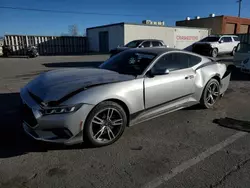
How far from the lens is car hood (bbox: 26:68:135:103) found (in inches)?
111

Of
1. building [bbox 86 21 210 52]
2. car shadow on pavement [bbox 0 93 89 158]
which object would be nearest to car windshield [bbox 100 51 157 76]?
car shadow on pavement [bbox 0 93 89 158]

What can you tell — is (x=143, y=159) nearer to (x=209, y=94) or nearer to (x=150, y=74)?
(x=150, y=74)

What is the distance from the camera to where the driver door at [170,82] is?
3.50 metres

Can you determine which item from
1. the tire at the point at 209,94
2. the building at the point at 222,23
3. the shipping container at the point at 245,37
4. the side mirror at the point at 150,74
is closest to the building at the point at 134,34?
the building at the point at 222,23

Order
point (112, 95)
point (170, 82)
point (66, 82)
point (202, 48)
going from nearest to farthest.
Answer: point (112, 95)
point (66, 82)
point (170, 82)
point (202, 48)

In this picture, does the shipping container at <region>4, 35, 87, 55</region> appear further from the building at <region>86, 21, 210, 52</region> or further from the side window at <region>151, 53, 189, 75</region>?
the side window at <region>151, 53, 189, 75</region>

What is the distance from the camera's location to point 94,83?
3051mm

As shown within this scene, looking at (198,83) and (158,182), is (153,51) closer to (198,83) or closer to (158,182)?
(198,83)

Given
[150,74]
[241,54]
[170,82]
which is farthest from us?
[241,54]

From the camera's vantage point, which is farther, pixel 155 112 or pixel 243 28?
pixel 243 28

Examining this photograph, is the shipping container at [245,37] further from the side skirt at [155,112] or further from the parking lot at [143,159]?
the side skirt at [155,112]

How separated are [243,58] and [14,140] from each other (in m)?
8.79

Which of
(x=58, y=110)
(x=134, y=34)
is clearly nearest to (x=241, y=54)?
(x=58, y=110)

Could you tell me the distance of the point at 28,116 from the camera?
2.86 m
